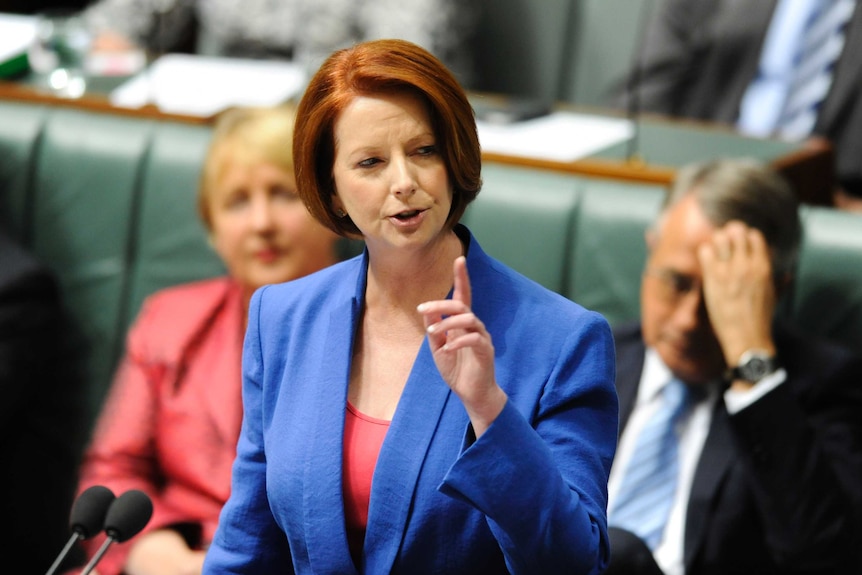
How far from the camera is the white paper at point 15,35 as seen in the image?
306cm

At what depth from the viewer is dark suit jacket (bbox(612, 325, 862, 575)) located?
187cm

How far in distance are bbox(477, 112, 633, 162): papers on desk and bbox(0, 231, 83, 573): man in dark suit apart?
3.08 ft

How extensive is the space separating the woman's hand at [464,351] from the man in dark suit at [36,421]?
157cm

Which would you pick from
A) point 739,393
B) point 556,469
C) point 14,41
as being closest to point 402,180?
point 556,469

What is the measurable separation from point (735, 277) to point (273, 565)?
0.96 metres

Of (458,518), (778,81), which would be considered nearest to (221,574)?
(458,518)

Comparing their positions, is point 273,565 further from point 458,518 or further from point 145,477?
point 145,477

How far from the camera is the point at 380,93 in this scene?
113 cm

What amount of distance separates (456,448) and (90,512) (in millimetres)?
418

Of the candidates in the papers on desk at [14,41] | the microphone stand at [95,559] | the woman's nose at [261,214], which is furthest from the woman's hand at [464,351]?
the papers on desk at [14,41]

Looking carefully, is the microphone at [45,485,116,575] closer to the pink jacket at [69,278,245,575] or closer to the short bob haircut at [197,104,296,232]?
the pink jacket at [69,278,245,575]

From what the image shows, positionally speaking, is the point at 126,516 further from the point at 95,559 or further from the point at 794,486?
the point at 794,486

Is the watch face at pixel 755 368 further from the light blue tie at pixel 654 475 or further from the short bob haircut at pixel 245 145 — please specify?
the short bob haircut at pixel 245 145

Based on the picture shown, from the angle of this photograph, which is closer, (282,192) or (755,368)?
(755,368)
